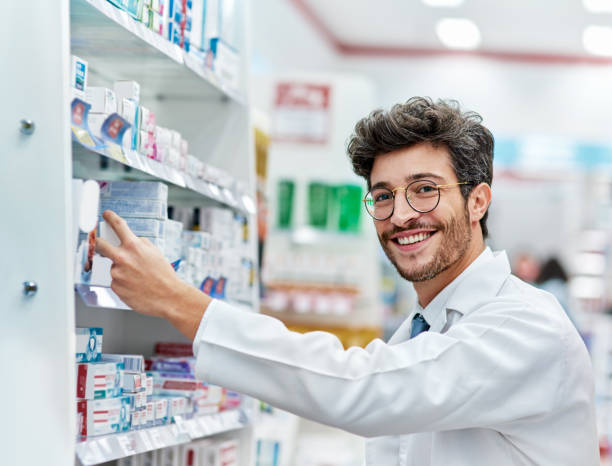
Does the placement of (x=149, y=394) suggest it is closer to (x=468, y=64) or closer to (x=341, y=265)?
(x=341, y=265)

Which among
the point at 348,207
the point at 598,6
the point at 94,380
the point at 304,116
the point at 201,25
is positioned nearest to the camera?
the point at 94,380

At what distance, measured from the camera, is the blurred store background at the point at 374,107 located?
6195 millimetres

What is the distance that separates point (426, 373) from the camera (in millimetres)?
1738

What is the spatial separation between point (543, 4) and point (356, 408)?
7304 millimetres

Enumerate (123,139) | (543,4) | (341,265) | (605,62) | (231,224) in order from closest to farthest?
(123,139) < (231,224) < (341,265) < (543,4) < (605,62)

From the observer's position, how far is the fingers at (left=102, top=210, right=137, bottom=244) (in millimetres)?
1770

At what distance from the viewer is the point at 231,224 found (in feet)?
9.08

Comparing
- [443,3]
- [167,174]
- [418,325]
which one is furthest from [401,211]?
[443,3]

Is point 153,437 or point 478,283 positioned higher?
point 478,283

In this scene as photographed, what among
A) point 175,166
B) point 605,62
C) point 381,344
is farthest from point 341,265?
point 605,62

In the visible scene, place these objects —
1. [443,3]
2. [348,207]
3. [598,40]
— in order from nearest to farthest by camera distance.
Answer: [348,207]
[443,3]
[598,40]

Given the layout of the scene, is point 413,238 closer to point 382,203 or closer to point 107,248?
point 382,203

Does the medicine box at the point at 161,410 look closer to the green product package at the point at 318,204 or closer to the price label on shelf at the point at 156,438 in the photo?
the price label on shelf at the point at 156,438

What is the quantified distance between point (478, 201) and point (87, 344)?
3.52 ft
